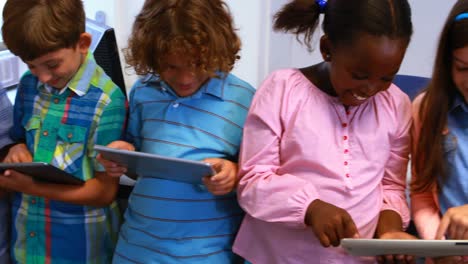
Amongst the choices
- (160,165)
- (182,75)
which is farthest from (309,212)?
(182,75)

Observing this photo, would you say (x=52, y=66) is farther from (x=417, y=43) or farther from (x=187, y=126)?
(x=417, y=43)

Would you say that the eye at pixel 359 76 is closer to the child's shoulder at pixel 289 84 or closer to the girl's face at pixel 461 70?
the child's shoulder at pixel 289 84

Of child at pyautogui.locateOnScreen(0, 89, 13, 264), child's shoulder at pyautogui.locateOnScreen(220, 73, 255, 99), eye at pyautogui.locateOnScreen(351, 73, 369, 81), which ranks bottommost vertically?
child at pyautogui.locateOnScreen(0, 89, 13, 264)

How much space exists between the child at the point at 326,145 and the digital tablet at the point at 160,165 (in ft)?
0.38

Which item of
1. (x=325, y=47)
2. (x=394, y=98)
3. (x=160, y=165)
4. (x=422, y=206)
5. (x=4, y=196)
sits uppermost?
(x=325, y=47)

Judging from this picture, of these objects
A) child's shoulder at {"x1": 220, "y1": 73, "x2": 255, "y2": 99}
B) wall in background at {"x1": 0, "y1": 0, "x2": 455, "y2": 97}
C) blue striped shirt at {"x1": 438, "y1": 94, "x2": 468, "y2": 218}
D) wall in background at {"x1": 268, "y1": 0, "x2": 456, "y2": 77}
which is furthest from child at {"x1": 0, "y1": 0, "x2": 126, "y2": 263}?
wall in background at {"x1": 268, "y1": 0, "x2": 456, "y2": 77}

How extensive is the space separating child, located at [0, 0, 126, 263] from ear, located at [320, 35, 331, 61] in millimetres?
502

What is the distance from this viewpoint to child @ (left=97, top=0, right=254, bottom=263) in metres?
1.17

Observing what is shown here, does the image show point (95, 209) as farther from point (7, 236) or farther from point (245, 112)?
point (245, 112)

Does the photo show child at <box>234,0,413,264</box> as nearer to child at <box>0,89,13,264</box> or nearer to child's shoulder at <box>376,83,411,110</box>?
child's shoulder at <box>376,83,411,110</box>

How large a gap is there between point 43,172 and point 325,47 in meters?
0.67

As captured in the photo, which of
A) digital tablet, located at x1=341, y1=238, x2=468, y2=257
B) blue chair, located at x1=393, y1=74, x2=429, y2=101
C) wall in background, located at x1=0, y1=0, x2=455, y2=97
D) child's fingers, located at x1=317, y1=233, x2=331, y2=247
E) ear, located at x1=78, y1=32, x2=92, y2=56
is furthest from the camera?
wall in background, located at x1=0, y1=0, x2=455, y2=97

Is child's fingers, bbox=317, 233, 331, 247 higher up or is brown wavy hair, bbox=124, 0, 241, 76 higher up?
brown wavy hair, bbox=124, 0, 241, 76

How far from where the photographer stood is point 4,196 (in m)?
1.43
